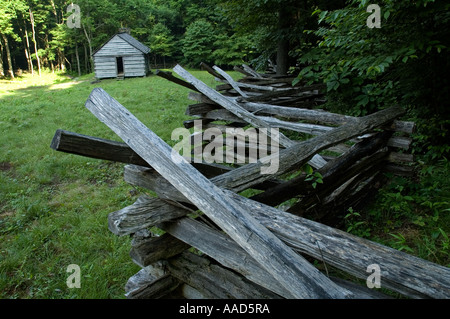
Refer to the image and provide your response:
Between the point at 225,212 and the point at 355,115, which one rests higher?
the point at 355,115

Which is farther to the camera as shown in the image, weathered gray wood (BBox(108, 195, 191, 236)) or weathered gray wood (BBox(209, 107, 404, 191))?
weathered gray wood (BBox(209, 107, 404, 191))

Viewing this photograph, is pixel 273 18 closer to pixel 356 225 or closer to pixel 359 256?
pixel 356 225

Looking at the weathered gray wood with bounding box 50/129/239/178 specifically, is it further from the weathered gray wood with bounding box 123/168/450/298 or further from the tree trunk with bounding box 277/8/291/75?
the tree trunk with bounding box 277/8/291/75

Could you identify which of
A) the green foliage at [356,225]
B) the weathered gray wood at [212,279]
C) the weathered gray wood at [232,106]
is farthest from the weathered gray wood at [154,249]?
the green foliage at [356,225]

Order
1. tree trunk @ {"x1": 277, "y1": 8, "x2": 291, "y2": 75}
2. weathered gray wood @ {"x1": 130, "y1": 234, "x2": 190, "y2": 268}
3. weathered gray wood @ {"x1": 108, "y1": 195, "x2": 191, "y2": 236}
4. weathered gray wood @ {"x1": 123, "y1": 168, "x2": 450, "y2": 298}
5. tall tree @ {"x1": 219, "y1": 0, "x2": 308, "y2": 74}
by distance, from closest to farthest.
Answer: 1. weathered gray wood @ {"x1": 123, "y1": 168, "x2": 450, "y2": 298}
2. weathered gray wood @ {"x1": 108, "y1": 195, "x2": 191, "y2": 236}
3. weathered gray wood @ {"x1": 130, "y1": 234, "x2": 190, "y2": 268}
4. tall tree @ {"x1": 219, "y1": 0, "x2": 308, "y2": 74}
5. tree trunk @ {"x1": 277, "y1": 8, "x2": 291, "y2": 75}

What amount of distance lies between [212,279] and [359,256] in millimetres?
1231

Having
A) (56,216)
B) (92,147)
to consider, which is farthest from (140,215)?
(56,216)

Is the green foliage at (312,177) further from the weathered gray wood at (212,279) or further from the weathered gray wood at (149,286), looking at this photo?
the weathered gray wood at (149,286)

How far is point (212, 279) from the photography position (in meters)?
2.32

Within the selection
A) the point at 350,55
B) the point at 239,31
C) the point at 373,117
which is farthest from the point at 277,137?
the point at 239,31

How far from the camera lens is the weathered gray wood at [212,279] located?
82.7 inches

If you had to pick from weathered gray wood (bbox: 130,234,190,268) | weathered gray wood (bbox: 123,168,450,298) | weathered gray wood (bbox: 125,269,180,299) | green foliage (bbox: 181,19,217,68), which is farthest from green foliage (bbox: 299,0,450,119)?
green foliage (bbox: 181,19,217,68)

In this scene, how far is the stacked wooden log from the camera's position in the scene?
159cm

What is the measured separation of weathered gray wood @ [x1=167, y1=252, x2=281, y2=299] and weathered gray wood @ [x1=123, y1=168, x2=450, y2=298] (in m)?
0.53
